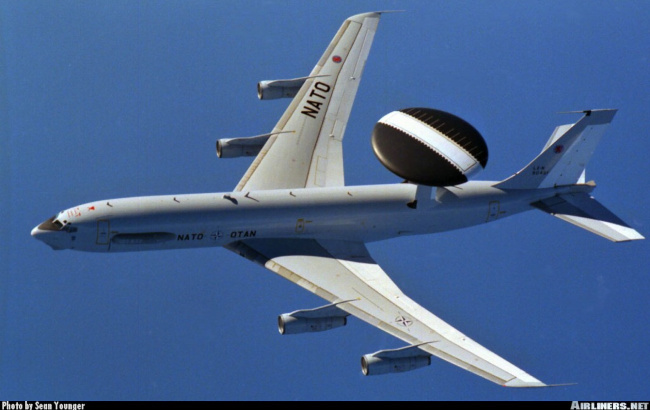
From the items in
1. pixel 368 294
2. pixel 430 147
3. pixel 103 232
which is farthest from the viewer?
pixel 430 147

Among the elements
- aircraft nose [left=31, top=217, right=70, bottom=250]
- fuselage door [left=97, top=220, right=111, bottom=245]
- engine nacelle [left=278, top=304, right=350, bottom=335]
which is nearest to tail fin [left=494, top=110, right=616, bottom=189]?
engine nacelle [left=278, top=304, right=350, bottom=335]

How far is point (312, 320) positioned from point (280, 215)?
8238 millimetres

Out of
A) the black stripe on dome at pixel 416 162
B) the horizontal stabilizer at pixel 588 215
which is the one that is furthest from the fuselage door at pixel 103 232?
the horizontal stabilizer at pixel 588 215

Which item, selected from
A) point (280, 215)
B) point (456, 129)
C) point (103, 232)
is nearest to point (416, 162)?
point (456, 129)

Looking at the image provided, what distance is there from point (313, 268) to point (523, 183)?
56.7ft

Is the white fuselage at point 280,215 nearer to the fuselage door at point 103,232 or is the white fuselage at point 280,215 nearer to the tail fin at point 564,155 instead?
the fuselage door at point 103,232

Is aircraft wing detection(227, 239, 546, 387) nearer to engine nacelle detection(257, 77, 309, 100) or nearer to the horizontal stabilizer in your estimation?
the horizontal stabilizer

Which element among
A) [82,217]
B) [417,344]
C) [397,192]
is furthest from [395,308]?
[82,217]

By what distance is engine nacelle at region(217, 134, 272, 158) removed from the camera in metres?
88.4

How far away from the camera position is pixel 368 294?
78000mm

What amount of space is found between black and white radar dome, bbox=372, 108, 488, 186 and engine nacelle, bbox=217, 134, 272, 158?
1094 centimetres

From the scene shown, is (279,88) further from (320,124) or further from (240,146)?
(240,146)

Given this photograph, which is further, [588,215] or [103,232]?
[588,215]

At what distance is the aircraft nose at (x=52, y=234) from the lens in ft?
253
